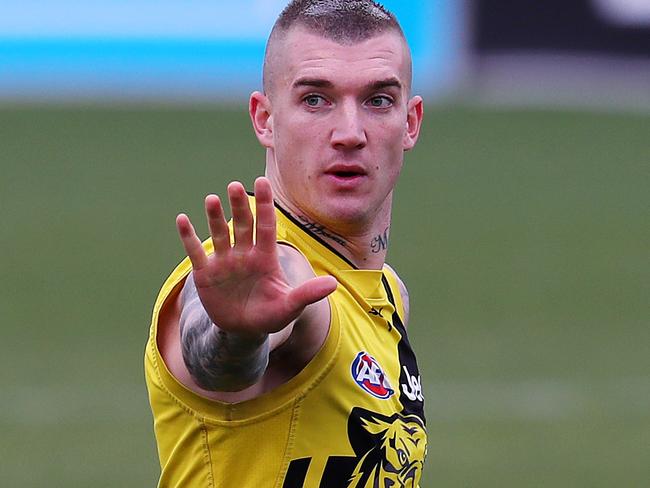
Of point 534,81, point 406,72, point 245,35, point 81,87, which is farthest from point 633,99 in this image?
point 406,72

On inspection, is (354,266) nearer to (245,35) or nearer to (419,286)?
(419,286)

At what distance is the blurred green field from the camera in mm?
8141

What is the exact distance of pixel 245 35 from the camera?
55.0 ft

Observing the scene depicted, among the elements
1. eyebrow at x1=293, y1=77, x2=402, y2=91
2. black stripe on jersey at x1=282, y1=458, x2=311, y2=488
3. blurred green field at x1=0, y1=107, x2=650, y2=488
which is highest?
eyebrow at x1=293, y1=77, x2=402, y2=91

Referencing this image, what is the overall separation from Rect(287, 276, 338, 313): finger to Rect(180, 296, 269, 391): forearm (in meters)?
0.12

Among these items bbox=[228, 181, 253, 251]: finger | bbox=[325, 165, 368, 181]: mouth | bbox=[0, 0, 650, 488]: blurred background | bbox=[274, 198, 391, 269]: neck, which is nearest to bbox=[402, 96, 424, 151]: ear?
bbox=[274, 198, 391, 269]: neck

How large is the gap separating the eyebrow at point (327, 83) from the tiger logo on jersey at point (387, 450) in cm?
81

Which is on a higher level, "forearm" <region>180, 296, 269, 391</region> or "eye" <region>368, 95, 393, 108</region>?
"eye" <region>368, 95, 393, 108</region>

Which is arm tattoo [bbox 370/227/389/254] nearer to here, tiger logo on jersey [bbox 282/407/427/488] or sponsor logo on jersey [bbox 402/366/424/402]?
sponsor logo on jersey [bbox 402/366/424/402]

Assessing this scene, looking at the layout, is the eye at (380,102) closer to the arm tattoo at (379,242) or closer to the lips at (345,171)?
the lips at (345,171)

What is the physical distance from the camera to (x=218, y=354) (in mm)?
3006

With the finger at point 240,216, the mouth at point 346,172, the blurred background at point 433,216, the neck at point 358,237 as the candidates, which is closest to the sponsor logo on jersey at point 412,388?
the neck at point 358,237

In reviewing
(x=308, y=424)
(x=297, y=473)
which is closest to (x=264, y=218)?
(x=308, y=424)

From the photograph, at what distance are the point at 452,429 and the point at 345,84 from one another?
513 centimetres
